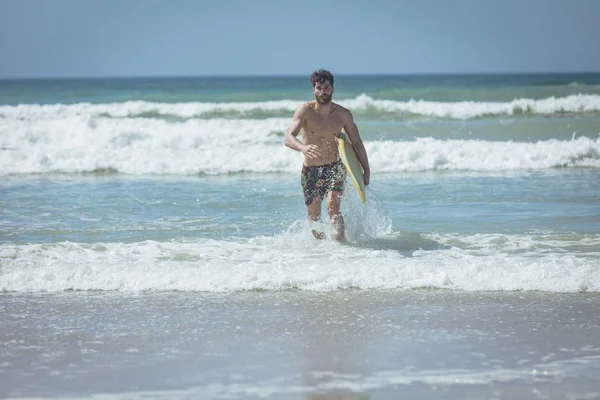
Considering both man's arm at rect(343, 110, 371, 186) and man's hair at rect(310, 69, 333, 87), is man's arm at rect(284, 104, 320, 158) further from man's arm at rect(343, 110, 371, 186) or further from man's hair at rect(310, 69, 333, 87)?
man's arm at rect(343, 110, 371, 186)

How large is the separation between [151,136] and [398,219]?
10.6 metres

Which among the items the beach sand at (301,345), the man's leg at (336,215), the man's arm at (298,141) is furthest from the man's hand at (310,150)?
the beach sand at (301,345)

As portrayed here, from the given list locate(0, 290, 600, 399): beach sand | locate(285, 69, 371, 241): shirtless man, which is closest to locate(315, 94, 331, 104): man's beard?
locate(285, 69, 371, 241): shirtless man

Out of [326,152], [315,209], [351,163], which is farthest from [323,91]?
[315,209]

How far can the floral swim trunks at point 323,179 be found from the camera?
25.1ft

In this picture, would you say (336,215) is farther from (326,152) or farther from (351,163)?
(326,152)

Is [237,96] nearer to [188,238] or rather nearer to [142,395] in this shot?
[188,238]

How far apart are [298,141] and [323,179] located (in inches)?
20.6

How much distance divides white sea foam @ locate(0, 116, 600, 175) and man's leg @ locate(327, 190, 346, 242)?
6.87 m

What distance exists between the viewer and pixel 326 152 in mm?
A: 7688

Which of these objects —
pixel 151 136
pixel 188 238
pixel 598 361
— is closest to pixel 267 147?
pixel 151 136

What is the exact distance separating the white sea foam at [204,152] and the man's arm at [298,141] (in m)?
7.01

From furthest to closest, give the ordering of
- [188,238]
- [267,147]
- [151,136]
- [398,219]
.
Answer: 1. [151,136]
2. [267,147]
3. [398,219]
4. [188,238]

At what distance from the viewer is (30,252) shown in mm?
7312
